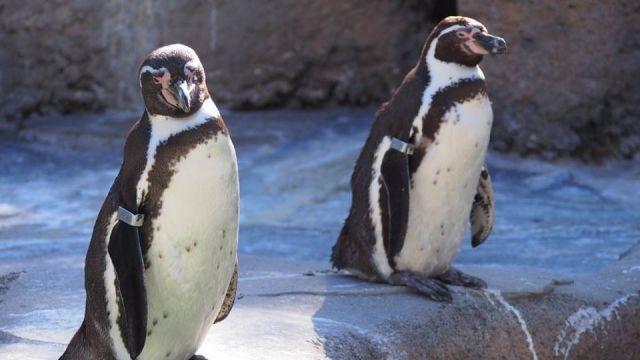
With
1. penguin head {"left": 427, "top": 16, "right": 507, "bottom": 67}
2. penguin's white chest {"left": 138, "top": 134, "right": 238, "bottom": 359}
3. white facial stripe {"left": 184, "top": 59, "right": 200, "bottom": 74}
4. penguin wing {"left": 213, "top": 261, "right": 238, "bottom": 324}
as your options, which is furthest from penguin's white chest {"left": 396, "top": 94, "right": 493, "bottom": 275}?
white facial stripe {"left": 184, "top": 59, "right": 200, "bottom": 74}

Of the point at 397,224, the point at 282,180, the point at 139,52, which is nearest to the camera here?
the point at 397,224

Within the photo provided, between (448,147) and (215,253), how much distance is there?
3.57 feet

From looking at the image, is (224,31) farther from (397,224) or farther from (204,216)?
(204,216)

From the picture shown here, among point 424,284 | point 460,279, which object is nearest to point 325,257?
point 460,279

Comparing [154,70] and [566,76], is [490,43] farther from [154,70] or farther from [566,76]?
[566,76]

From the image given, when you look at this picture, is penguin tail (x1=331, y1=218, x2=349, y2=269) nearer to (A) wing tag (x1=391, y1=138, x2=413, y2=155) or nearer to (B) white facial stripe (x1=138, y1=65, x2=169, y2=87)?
Answer: (A) wing tag (x1=391, y1=138, x2=413, y2=155)

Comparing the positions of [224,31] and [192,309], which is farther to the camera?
[224,31]

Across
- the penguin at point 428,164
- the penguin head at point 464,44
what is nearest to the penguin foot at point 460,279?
the penguin at point 428,164

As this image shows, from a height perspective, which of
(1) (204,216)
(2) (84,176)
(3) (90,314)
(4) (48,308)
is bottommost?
(2) (84,176)

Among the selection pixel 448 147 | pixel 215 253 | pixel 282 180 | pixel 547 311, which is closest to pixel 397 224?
pixel 448 147

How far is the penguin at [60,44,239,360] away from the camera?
2.80 meters

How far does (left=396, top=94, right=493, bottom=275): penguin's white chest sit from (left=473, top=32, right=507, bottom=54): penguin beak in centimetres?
14

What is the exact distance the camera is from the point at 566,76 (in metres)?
6.76

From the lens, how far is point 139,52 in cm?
739
